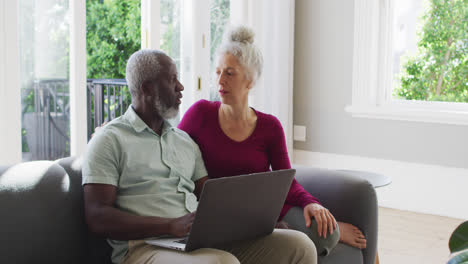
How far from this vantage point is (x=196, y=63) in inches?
150

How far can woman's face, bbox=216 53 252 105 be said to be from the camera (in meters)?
2.26

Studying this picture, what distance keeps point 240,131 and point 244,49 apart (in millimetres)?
333

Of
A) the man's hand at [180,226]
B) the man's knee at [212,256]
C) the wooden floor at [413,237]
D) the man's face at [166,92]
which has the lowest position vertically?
the wooden floor at [413,237]

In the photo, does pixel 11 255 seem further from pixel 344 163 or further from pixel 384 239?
pixel 344 163

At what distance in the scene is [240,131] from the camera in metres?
2.28

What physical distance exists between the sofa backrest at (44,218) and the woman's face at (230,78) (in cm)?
70

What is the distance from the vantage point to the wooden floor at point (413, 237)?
318cm

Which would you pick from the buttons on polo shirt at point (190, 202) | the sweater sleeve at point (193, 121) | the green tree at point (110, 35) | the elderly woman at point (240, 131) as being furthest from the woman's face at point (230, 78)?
the green tree at point (110, 35)

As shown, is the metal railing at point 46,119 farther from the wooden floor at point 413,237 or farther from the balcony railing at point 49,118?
the wooden floor at point 413,237

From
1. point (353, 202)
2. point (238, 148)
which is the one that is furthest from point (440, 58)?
point (238, 148)

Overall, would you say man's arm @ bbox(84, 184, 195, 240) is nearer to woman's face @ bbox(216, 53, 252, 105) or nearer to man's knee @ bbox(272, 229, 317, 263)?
man's knee @ bbox(272, 229, 317, 263)

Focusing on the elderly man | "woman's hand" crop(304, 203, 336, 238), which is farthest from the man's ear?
"woman's hand" crop(304, 203, 336, 238)

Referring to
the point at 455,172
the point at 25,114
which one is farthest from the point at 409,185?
the point at 25,114

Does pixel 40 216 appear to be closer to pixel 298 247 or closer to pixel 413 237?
pixel 298 247
